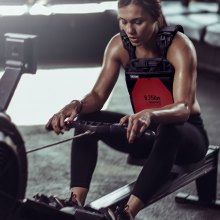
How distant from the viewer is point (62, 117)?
200cm

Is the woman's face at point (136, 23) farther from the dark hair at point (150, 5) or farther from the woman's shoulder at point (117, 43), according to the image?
the woman's shoulder at point (117, 43)

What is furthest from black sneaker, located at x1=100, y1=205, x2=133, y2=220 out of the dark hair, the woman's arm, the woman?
the dark hair

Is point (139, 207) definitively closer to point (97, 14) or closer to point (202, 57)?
point (202, 57)

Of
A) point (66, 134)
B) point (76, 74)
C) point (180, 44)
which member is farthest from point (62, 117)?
point (76, 74)

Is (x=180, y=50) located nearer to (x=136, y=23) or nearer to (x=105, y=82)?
(x=136, y=23)

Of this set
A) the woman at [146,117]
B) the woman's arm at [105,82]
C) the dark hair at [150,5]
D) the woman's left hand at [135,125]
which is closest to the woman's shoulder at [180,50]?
the woman at [146,117]

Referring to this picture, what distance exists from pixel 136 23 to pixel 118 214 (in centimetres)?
65

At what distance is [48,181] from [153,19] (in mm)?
1082

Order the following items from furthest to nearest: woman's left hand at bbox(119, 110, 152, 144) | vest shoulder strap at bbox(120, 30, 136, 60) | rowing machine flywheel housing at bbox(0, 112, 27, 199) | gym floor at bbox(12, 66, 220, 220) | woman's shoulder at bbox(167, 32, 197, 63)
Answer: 1. gym floor at bbox(12, 66, 220, 220)
2. vest shoulder strap at bbox(120, 30, 136, 60)
3. woman's shoulder at bbox(167, 32, 197, 63)
4. woman's left hand at bbox(119, 110, 152, 144)
5. rowing machine flywheel housing at bbox(0, 112, 27, 199)

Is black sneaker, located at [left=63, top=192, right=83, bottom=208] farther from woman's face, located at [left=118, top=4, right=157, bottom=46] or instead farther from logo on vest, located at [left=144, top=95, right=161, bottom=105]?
woman's face, located at [left=118, top=4, right=157, bottom=46]

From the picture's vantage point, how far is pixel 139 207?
1.96m

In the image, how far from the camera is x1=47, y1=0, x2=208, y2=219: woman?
1.96 meters

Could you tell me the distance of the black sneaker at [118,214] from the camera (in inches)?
73.0

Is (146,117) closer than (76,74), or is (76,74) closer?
(146,117)
